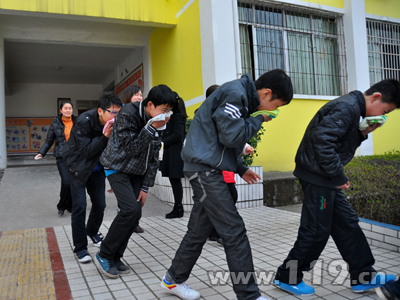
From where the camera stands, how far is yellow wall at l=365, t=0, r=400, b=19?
Result: 29.9 feet

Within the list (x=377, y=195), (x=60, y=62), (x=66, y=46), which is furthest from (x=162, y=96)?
(x=60, y=62)

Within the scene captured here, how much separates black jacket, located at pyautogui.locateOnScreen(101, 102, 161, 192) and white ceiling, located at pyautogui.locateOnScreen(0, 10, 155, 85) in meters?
6.06

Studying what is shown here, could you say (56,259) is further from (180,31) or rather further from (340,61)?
(340,61)

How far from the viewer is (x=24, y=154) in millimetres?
16906

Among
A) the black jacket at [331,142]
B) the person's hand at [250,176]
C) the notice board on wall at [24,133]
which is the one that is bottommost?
the person's hand at [250,176]

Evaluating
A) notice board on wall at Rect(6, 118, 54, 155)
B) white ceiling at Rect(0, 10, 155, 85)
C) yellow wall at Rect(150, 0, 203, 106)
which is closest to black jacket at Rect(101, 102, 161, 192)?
yellow wall at Rect(150, 0, 203, 106)

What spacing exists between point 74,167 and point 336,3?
791 centimetres

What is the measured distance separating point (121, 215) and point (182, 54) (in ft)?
19.6

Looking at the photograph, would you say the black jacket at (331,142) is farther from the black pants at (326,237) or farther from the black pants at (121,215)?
the black pants at (121,215)

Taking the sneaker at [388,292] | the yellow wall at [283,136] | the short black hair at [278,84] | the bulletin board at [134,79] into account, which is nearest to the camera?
the sneaker at [388,292]

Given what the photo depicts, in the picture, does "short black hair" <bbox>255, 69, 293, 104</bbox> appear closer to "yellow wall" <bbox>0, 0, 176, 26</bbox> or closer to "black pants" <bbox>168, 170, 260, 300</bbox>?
"black pants" <bbox>168, 170, 260, 300</bbox>

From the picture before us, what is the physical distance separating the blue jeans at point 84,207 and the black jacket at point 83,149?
0.19 metres

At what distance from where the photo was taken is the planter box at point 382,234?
3.57 m

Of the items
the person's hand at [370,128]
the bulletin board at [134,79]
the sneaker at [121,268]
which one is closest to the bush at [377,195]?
the person's hand at [370,128]
